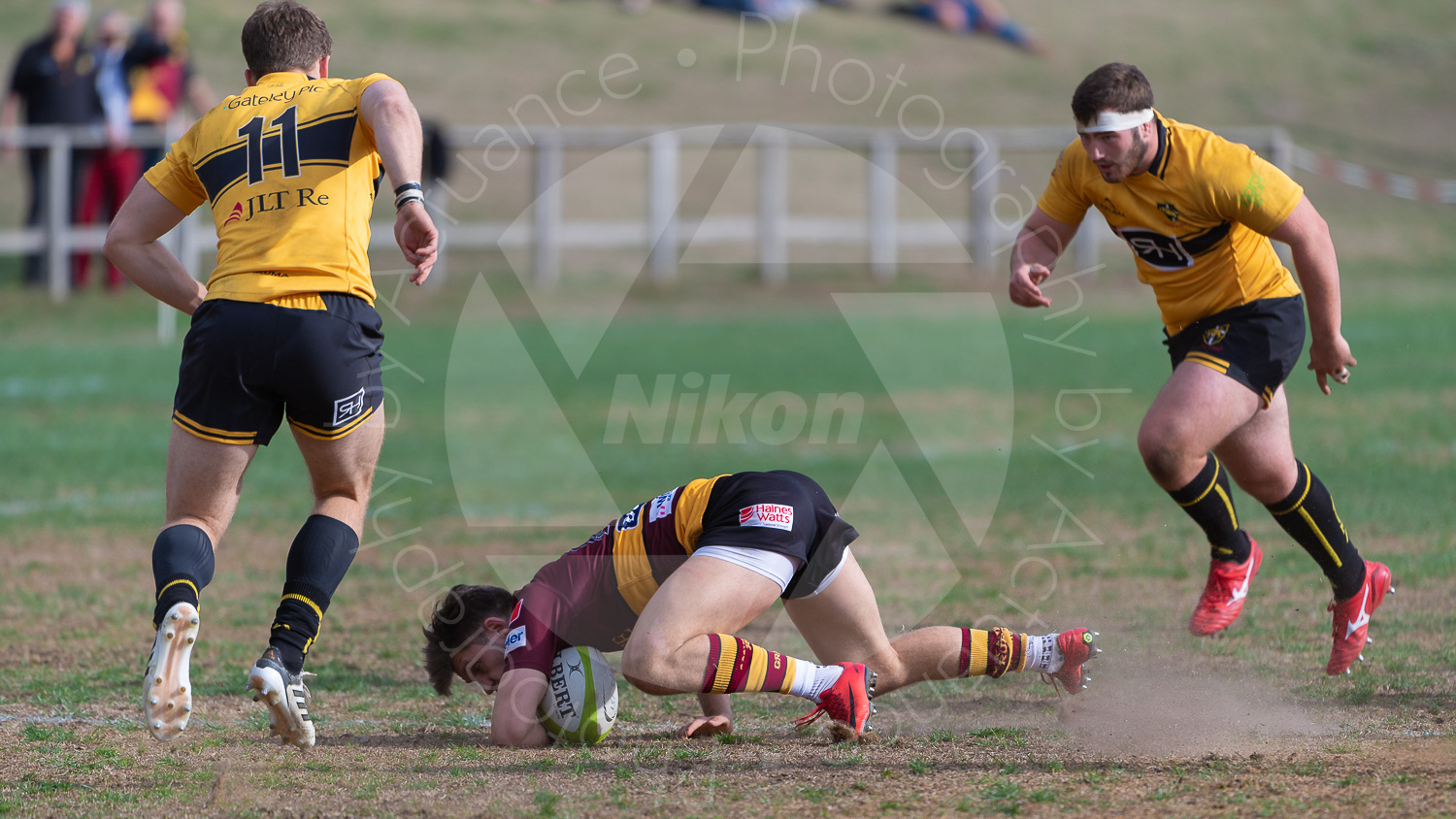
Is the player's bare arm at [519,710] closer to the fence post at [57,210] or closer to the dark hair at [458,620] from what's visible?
the dark hair at [458,620]

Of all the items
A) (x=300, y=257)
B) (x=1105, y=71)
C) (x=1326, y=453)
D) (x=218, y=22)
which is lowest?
(x=1326, y=453)

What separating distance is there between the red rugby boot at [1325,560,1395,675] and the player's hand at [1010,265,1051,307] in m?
1.58

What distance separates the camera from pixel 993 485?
380 inches

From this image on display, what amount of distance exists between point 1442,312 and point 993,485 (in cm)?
1163

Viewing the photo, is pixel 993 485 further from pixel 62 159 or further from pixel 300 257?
pixel 62 159

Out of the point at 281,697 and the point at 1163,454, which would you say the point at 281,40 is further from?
the point at 1163,454

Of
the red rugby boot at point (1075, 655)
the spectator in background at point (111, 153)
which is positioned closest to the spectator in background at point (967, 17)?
the spectator in background at point (111, 153)

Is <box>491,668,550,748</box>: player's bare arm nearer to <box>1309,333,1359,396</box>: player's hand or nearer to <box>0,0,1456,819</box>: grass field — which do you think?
<box>0,0,1456,819</box>: grass field

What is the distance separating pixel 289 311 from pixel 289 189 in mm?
386

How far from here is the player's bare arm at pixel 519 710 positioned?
4.65 metres

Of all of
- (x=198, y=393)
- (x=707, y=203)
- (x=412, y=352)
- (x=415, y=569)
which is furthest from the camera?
(x=707, y=203)

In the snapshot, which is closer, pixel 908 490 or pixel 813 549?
pixel 813 549

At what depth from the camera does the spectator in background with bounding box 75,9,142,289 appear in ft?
57.1

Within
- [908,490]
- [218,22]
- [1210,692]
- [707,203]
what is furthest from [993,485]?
[218,22]
